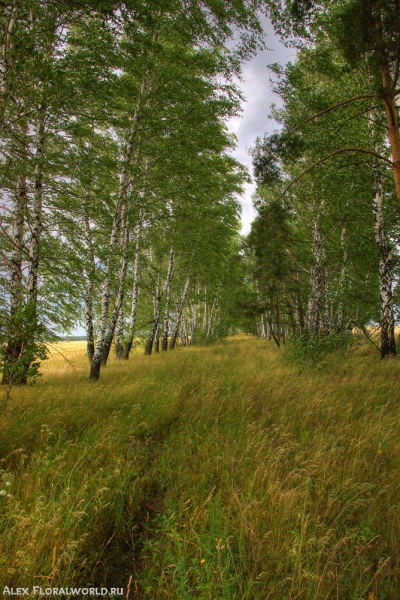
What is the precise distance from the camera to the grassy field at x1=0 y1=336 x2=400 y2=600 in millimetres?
1649

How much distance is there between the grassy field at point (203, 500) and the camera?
1.65 meters

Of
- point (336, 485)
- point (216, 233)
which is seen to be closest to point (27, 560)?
point (336, 485)

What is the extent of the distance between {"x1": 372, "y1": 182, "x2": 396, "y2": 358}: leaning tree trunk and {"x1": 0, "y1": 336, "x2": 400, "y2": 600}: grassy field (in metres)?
5.11

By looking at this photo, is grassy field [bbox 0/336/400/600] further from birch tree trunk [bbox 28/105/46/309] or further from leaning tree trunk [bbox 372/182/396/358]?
leaning tree trunk [bbox 372/182/396/358]

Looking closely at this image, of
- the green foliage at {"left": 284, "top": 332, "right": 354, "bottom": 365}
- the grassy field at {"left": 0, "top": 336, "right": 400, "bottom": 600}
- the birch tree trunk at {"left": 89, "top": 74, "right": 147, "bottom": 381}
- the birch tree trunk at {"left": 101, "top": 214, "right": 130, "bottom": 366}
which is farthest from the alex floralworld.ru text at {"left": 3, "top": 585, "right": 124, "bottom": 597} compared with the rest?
the green foliage at {"left": 284, "top": 332, "right": 354, "bottom": 365}

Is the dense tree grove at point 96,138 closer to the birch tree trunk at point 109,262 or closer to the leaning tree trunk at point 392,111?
the birch tree trunk at point 109,262

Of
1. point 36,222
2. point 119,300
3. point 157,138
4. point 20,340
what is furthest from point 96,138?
point 20,340

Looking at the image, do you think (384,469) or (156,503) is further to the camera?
(384,469)

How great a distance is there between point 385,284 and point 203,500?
871 centimetres

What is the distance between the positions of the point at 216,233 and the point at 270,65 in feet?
24.9

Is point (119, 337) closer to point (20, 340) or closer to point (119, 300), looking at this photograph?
point (119, 300)

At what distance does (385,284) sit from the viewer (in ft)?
26.4

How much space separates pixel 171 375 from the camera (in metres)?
6.88

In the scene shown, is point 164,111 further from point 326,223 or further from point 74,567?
point 74,567
